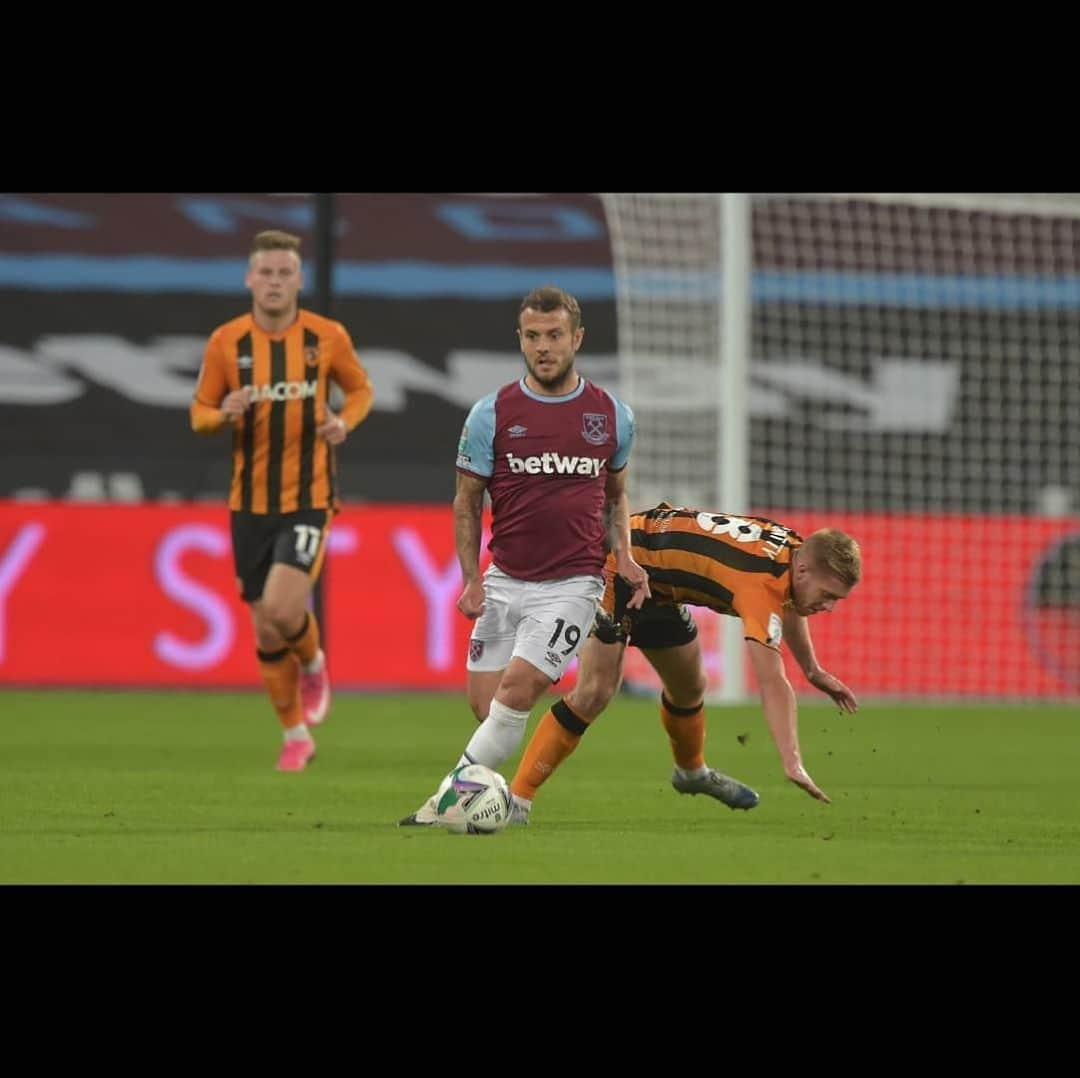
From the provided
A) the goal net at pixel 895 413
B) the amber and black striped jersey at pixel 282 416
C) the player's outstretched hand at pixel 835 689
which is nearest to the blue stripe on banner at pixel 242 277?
the goal net at pixel 895 413

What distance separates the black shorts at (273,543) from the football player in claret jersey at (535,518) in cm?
202

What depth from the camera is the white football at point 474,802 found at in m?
6.44

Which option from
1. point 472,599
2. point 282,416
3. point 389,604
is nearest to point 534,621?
point 472,599

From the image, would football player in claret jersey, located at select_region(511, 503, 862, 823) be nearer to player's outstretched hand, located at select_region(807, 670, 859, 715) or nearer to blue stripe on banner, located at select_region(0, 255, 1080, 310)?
player's outstretched hand, located at select_region(807, 670, 859, 715)

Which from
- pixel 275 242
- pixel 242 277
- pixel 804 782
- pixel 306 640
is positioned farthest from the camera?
pixel 242 277

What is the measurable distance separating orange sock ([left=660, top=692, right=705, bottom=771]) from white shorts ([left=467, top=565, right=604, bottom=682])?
0.73 meters

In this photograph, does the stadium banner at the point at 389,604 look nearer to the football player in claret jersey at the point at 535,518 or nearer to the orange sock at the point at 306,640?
the orange sock at the point at 306,640

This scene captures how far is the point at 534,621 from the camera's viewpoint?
6652 mm

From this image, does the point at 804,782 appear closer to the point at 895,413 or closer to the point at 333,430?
the point at 333,430

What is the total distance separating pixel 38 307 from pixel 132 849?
49.6ft

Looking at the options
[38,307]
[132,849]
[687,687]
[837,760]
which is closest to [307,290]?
[38,307]

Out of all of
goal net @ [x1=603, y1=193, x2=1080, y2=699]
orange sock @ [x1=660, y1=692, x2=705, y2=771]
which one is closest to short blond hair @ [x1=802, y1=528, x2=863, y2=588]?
orange sock @ [x1=660, y1=692, x2=705, y2=771]

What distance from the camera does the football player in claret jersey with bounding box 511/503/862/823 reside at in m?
6.72

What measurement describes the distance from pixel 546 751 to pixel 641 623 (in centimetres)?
59
